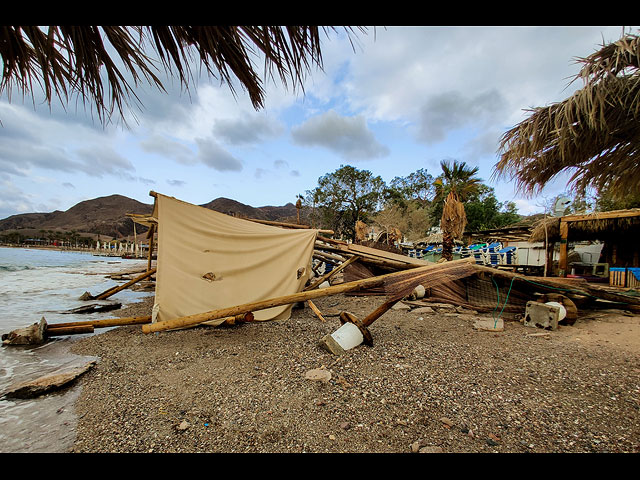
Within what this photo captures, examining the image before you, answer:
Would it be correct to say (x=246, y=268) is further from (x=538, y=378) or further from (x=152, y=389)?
(x=538, y=378)

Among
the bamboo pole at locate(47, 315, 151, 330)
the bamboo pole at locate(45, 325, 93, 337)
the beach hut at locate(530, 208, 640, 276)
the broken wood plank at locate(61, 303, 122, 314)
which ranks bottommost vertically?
the broken wood plank at locate(61, 303, 122, 314)

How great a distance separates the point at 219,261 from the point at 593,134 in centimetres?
511

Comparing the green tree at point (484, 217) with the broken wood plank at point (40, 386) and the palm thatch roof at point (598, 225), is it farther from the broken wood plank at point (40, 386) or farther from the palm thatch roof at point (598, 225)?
the broken wood plank at point (40, 386)

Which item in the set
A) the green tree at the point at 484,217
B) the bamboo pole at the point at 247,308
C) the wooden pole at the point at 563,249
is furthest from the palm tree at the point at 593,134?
the green tree at the point at 484,217

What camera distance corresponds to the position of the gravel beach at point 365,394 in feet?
6.33

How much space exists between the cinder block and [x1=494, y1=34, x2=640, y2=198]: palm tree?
93.4 inches

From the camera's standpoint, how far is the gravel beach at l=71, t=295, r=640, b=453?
1.93 metres

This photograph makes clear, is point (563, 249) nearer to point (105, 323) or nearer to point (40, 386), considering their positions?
point (105, 323)

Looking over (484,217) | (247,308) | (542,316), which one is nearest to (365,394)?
(247,308)

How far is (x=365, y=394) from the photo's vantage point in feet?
8.27

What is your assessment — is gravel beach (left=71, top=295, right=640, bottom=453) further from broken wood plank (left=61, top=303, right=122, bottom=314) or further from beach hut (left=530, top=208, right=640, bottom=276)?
beach hut (left=530, top=208, right=640, bottom=276)

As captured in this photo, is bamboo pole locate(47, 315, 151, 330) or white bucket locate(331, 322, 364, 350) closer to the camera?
white bucket locate(331, 322, 364, 350)

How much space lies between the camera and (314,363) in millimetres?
3203

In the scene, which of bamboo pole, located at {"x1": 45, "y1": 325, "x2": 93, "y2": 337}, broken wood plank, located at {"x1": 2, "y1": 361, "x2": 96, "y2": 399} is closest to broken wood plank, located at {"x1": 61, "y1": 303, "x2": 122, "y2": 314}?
bamboo pole, located at {"x1": 45, "y1": 325, "x2": 93, "y2": 337}
